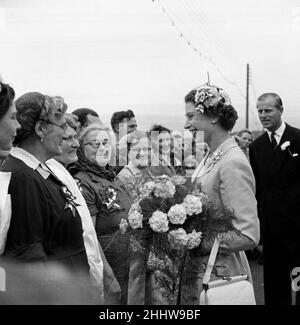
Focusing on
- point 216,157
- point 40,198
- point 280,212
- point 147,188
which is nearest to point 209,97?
point 216,157

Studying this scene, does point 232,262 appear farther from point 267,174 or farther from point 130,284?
point 267,174

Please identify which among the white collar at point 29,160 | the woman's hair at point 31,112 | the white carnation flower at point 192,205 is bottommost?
the white carnation flower at point 192,205

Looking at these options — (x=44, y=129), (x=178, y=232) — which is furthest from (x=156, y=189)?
(x=44, y=129)

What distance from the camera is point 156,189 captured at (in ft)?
11.1

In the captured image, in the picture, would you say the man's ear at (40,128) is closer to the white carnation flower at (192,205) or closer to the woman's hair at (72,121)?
the white carnation flower at (192,205)

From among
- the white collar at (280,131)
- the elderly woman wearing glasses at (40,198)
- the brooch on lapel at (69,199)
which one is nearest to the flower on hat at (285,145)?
the white collar at (280,131)

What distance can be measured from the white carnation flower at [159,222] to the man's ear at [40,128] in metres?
0.78

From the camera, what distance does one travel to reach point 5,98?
8.46 feet

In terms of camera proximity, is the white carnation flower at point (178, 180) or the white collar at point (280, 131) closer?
the white carnation flower at point (178, 180)

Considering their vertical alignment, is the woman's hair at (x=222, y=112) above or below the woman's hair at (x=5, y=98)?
above

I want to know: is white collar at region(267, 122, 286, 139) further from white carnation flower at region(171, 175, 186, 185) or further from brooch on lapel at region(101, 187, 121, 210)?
white carnation flower at region(171, 175, 186, 185)

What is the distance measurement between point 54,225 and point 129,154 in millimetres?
3213

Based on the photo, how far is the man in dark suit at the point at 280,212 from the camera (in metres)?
5.88
